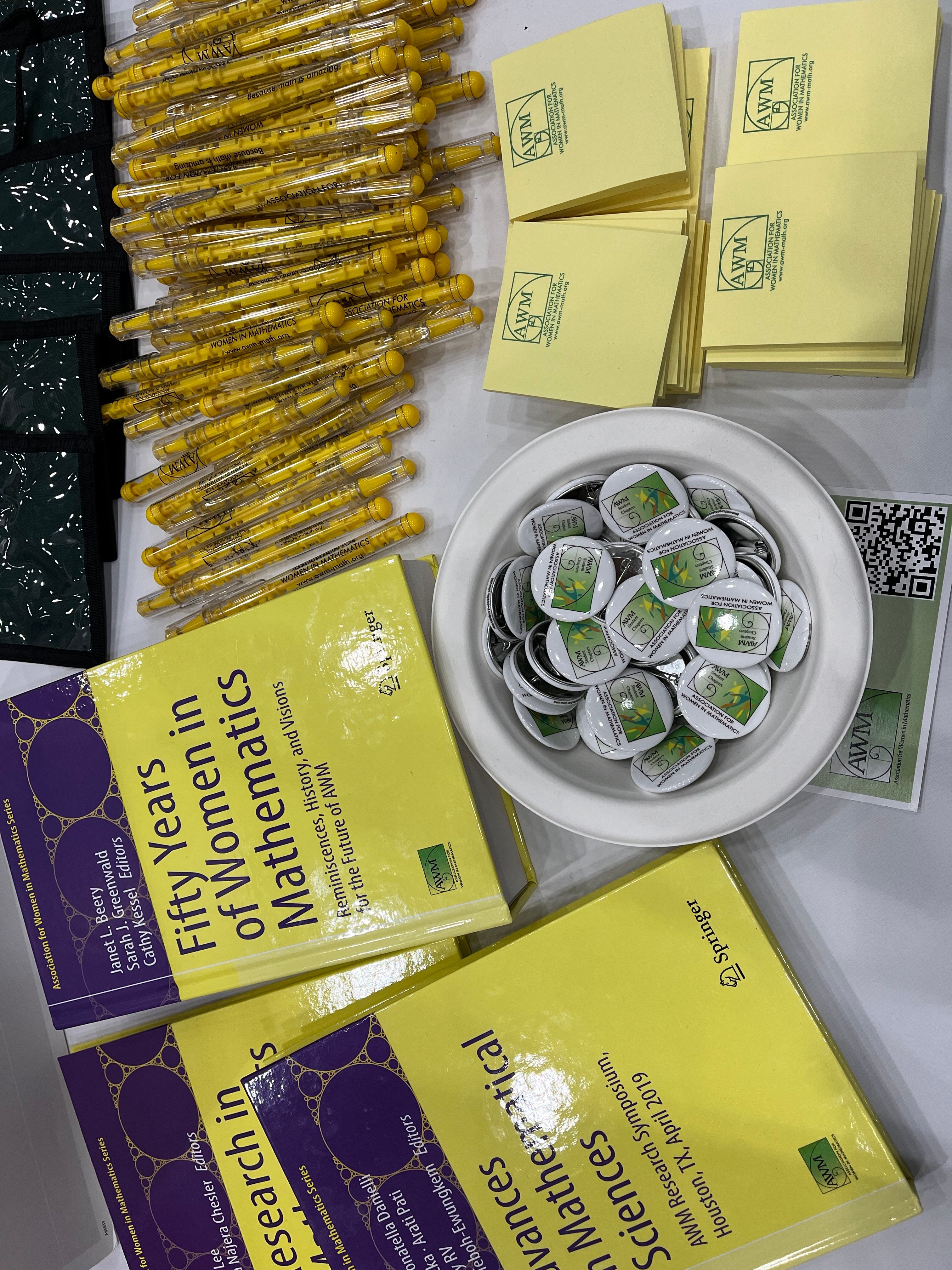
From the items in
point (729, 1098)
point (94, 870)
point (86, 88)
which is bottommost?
point (729, 1098)

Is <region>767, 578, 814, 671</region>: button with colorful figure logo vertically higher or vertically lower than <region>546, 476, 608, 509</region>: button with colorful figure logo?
lower

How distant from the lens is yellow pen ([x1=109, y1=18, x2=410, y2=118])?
0.97m

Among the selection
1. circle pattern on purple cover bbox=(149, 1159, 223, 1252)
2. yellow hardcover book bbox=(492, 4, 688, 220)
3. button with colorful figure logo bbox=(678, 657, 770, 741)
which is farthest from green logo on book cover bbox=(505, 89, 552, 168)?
circle pattern on purple cover bbox=(149, 1159, 223, 1252)

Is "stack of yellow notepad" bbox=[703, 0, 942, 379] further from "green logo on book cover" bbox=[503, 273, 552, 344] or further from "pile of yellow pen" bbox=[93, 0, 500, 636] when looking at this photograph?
"pile of yellow pen" bbox=[93, 0, 500, 636]

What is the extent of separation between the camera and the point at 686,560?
883mm

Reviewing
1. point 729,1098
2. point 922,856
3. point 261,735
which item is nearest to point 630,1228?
point 729,1098

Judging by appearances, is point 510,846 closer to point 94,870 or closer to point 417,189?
point 94,870

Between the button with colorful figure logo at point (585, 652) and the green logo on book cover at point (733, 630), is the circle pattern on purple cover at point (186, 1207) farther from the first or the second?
the green logo on book cover at point (733, 630)

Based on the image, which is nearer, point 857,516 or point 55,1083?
point 857,516

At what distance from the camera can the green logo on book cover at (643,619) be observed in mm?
896

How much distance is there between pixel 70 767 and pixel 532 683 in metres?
0.56

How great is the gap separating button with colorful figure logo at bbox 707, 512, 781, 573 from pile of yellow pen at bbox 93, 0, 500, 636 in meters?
0.36

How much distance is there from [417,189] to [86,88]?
510mm

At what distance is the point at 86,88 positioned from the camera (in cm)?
114
